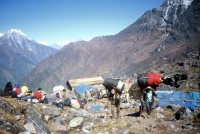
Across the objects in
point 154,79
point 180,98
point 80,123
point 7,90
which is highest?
point 154,79

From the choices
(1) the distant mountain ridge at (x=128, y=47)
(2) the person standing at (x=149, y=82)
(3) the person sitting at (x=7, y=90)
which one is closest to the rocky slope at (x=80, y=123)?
(2) the person standing at (x=149, y=82)

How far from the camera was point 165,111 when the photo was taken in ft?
36.3

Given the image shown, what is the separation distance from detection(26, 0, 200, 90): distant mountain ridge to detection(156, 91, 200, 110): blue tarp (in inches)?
2267

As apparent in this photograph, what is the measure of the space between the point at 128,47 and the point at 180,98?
96.6 metres

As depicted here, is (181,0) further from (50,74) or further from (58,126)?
(58,126)

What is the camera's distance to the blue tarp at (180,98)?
13.2 meters

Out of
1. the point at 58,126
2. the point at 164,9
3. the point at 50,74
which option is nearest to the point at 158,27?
the point at 164,9

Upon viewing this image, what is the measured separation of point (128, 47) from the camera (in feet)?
363

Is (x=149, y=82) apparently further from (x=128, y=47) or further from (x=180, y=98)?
(x=128, y=47)

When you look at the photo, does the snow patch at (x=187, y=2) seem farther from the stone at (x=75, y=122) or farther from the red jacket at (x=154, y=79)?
the stone at (x=75, y=122)

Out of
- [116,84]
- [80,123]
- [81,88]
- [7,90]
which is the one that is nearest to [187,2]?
[81,88]

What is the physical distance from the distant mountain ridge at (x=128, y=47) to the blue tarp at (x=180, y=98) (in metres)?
57.6

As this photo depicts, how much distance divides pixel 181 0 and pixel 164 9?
32.8 feet

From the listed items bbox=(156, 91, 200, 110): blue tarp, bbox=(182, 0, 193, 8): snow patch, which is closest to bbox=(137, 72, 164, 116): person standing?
bbox=(156, 91, 200, 110): blue tarp
